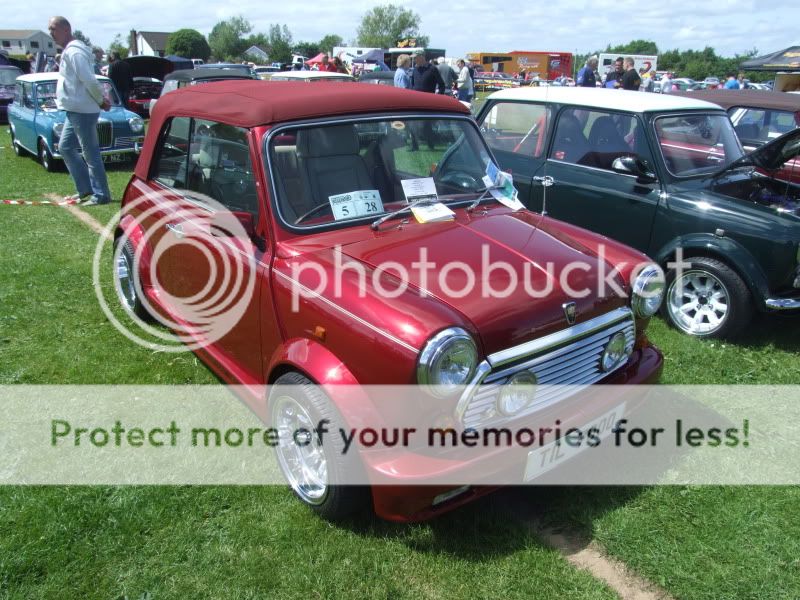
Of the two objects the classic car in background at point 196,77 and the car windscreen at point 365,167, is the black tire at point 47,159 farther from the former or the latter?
the car windscreen at point 365,167

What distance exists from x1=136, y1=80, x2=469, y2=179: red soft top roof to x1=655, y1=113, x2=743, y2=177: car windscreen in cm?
231

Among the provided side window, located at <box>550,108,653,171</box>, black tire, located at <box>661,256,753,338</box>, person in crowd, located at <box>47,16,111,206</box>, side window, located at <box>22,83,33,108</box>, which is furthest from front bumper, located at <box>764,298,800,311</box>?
side window, located at <box>22,83,33,108</box>

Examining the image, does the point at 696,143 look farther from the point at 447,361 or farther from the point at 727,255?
the point at 447,361

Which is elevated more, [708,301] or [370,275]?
[370,275]

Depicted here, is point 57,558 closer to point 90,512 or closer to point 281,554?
point 90,512

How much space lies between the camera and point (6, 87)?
17812 millimetres

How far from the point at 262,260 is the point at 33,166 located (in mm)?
10774

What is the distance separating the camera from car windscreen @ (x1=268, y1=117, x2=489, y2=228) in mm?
3012

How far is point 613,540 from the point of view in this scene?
275cm

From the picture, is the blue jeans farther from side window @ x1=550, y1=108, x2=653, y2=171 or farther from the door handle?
side window @ x1=550, y1=108, x2=653, y2=171

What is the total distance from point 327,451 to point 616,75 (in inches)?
625

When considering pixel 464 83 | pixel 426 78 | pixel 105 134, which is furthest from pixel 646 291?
pixel 464 83

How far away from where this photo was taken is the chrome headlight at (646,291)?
304 centimetres

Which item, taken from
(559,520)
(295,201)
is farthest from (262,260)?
(559,520)
